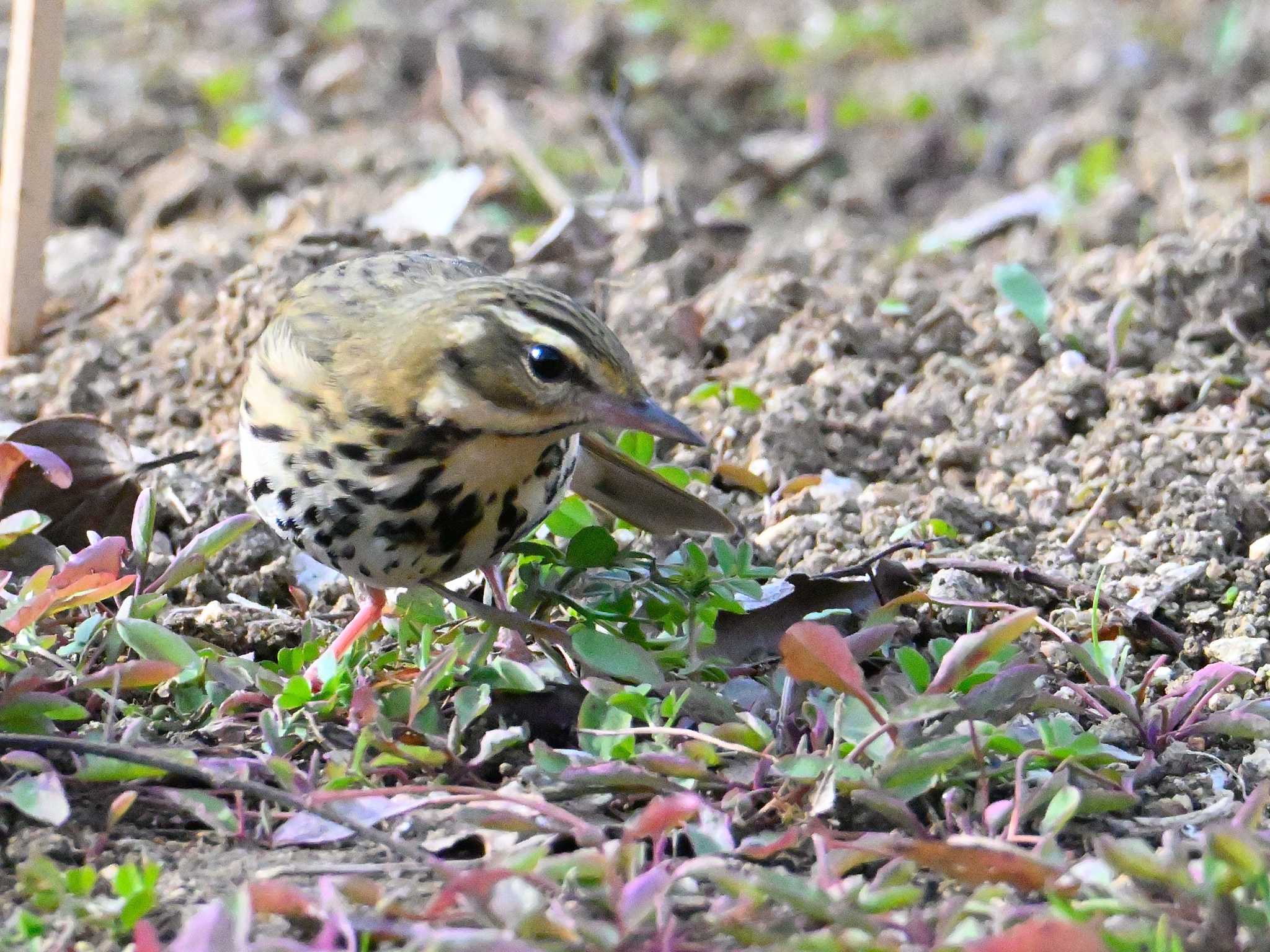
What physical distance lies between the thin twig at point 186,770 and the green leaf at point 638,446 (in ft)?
4.76

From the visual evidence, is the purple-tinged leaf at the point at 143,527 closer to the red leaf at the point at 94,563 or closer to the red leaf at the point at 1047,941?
the red leaf at the point at 94,563

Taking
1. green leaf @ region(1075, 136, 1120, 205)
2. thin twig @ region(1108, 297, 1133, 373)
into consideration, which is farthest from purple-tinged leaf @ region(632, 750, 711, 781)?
green leaf @ region(1075, 136, 1120, 205)

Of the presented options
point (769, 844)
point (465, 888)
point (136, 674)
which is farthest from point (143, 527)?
point (769, 844)

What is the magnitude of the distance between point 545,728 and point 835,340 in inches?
84.2

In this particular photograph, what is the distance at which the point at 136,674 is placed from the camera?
333 cm

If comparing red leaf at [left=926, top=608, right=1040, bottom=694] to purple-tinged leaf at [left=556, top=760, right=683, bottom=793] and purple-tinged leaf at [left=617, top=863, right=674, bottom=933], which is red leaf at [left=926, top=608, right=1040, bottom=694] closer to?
purple-tinged leaf at [left=556, top=760, right=683, bottom=793]

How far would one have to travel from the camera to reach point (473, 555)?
3.72 m

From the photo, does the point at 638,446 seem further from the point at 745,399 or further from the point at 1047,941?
the point at 1047,941

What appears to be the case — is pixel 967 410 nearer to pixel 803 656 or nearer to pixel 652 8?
pixel 803 656

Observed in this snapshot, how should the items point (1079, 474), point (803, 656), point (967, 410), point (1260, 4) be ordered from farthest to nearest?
point (1260, 4) < point (967, 410) < point (1079, 474) < point (803, 656)

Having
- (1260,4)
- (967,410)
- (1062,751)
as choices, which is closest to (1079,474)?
(967,410)

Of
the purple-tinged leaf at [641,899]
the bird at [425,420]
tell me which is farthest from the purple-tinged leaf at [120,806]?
the purple-tinged leaf at [641,899]

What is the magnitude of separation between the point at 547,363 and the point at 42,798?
3.95 ft

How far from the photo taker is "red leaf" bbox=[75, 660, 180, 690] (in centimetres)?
333
